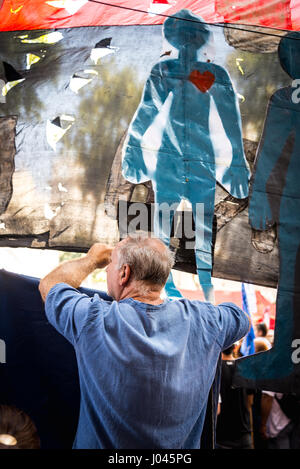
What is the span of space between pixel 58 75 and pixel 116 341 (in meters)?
1.28

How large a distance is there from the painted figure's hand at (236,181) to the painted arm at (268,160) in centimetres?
4

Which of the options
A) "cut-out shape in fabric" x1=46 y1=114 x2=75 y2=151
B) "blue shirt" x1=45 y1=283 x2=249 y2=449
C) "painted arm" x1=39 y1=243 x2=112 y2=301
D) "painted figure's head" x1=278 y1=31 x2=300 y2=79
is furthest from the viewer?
"painted figure's head" x1=278 y1=31 x2=300 y2=79

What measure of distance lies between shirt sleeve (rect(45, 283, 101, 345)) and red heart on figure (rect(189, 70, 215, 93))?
119 centimetres

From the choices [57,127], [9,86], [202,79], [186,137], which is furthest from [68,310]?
[202,79]

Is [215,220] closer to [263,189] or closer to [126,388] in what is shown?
[263,189]

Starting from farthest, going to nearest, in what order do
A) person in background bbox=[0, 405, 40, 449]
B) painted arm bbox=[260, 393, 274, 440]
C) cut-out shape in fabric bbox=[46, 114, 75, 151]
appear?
painted arm bbox=[260, 393, 274, 440] < cut-out shape in fabric bbox=[46, 114, 75, 151] < person in background bbox=[0, 405, 40, 449]

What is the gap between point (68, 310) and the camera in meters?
1.25

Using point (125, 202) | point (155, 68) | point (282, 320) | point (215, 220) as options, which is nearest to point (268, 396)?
point (282, 320)

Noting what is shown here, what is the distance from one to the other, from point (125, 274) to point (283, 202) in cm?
101

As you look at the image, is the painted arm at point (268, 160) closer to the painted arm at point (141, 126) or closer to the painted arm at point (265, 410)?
the painted arm at point (141, 126)

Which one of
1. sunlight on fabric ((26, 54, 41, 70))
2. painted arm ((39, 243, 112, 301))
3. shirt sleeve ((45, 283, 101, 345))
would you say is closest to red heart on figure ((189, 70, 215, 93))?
sunlight on fabric ((26, 54, 41, 70))

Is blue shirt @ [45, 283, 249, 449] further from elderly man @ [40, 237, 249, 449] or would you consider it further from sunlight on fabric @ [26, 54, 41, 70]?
sunlight on fabric @ [26, 54, 41, 70]

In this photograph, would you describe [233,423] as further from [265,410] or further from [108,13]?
[108,13]

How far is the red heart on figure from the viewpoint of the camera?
6.24 ft
